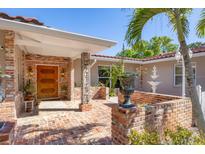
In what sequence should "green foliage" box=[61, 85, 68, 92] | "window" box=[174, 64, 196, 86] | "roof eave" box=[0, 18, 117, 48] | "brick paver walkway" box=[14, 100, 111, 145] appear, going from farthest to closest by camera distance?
"window" box=[174, 64, 196, 86] < "green foliage" box=[61, 85, 68, 92] < "roof eave" box=[0, 18, 117, 48] < "brick paver walkway" box=[14, 100, 111, 145]

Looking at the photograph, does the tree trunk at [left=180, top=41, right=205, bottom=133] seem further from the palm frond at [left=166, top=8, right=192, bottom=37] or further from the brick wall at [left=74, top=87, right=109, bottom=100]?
the brick wall at [left=74, top=87, right=109, bottom=100]

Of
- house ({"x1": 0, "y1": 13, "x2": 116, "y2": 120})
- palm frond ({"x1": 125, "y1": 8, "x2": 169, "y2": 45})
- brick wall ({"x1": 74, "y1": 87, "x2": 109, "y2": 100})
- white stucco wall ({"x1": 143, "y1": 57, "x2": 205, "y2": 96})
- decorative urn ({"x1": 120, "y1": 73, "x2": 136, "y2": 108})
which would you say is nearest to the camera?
palm frond ({"x1": 125, "y1": 8, "x2": 169, "y2": 45})

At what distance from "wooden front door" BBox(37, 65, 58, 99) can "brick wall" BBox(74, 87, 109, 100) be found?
1.42 m

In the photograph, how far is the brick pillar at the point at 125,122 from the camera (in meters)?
3.25

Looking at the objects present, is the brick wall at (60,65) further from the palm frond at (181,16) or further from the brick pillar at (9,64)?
the palm frond at (181,16)

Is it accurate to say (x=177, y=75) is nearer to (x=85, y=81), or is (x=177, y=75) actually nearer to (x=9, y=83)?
(x=85, y=81)

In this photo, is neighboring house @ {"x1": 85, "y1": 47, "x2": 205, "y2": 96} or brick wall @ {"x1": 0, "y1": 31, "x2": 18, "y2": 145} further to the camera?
neighboring house @ {"x1": 85, "y1": 47, "x2": 205, "y2": 96}

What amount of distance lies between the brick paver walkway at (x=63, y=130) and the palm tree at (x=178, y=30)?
2041mm

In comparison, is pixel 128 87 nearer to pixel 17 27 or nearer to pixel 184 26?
pixel 184 26

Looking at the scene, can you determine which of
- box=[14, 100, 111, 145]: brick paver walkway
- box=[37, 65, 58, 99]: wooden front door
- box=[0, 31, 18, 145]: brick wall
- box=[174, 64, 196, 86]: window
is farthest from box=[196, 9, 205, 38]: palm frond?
box=[37, 65, 58, 99]: wooden front door

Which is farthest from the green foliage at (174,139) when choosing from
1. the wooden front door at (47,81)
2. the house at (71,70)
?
the wooden front door at (47,81)

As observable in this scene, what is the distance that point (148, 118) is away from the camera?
3623mm

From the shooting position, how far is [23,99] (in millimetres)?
7680

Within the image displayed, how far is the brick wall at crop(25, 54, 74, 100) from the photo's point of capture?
387 inches
